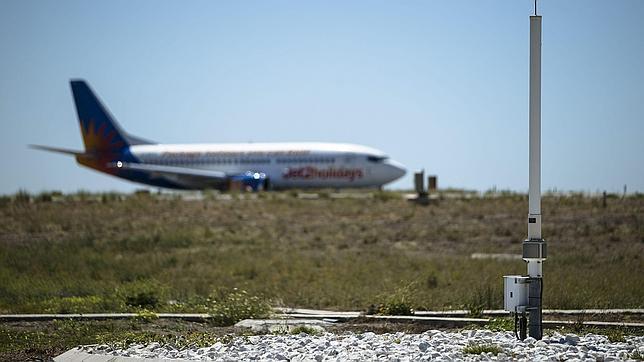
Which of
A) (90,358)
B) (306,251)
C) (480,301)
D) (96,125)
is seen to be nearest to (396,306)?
(480,301)

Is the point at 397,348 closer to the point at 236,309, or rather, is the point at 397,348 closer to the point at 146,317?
the point at 236,309

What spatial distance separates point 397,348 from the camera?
8719 mm

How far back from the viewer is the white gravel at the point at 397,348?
8.21 meters

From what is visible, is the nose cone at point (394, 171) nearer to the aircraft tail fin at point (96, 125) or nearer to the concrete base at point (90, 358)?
the aircraft tail fin at point (96, 125)

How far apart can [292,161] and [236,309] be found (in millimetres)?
37892

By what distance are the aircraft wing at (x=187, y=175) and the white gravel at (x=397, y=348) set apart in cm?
4135

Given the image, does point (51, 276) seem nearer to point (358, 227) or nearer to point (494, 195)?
point (358, 227)

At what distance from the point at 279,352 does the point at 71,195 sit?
115 feet

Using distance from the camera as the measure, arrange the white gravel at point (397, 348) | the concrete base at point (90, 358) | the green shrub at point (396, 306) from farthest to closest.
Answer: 1. the green shrub at point (396, 306)
2. the concrete base at point (90, 358)
3. the white gravel at point (397, 348)

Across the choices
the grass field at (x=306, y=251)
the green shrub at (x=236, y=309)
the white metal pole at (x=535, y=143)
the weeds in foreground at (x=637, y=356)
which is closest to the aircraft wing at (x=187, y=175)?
the grass field at (x=306, y=251)

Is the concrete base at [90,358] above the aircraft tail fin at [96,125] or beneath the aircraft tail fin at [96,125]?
beneath


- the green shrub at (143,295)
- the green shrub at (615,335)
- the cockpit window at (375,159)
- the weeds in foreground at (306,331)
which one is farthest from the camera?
the cockpit window at (375,159)

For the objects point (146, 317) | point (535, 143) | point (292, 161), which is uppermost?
point (535, 143)

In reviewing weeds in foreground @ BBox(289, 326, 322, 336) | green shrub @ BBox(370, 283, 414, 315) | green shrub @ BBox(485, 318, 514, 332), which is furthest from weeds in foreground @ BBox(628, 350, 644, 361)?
green shrub @ BBox(370, 283, 414, 315)
